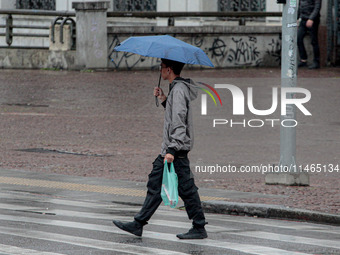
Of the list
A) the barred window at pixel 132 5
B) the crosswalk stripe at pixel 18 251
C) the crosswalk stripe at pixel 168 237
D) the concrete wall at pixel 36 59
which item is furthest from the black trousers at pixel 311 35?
the crosswalk stripe at pixel 18 251

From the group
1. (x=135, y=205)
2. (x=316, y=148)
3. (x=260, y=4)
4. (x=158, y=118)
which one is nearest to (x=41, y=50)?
(x=260, y=4)

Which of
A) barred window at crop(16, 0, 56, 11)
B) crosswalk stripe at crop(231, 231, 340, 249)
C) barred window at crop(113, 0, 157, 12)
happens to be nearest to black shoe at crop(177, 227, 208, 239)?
crosswalk stripe at crop(231, 231, 340, 249)

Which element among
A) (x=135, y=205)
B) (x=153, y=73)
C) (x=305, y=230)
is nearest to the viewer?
(x=305, y=230)

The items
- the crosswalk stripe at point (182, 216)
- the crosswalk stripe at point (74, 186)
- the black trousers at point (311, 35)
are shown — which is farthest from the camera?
the black trousers at point (311, 35)

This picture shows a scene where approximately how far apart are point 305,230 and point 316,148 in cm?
634

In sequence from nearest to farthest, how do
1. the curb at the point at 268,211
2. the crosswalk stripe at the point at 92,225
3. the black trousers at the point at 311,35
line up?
1. the crosswalk stripe at the point at 92,225
2. the curb at the point at 268,211
3. the black trousers at the point at 311,35

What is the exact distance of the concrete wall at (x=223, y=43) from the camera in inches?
1210

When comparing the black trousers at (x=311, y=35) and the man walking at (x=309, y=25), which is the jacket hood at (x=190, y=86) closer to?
the man walking at (x=309, y=25)

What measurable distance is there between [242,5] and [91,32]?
8.38m

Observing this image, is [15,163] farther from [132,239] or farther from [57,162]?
[132,239]

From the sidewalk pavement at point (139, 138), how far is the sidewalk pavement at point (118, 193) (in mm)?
16

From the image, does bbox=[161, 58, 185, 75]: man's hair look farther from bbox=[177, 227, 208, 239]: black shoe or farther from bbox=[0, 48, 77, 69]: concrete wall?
bbox=[0, 48, 77, 69]: concrete wall

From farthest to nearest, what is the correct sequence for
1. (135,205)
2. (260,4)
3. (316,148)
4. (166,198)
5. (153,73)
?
Result: 1. (260,4)
2. (153,73)
3. (316,148)
4. (135,205)
5. (166,198)

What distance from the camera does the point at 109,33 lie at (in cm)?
3038
